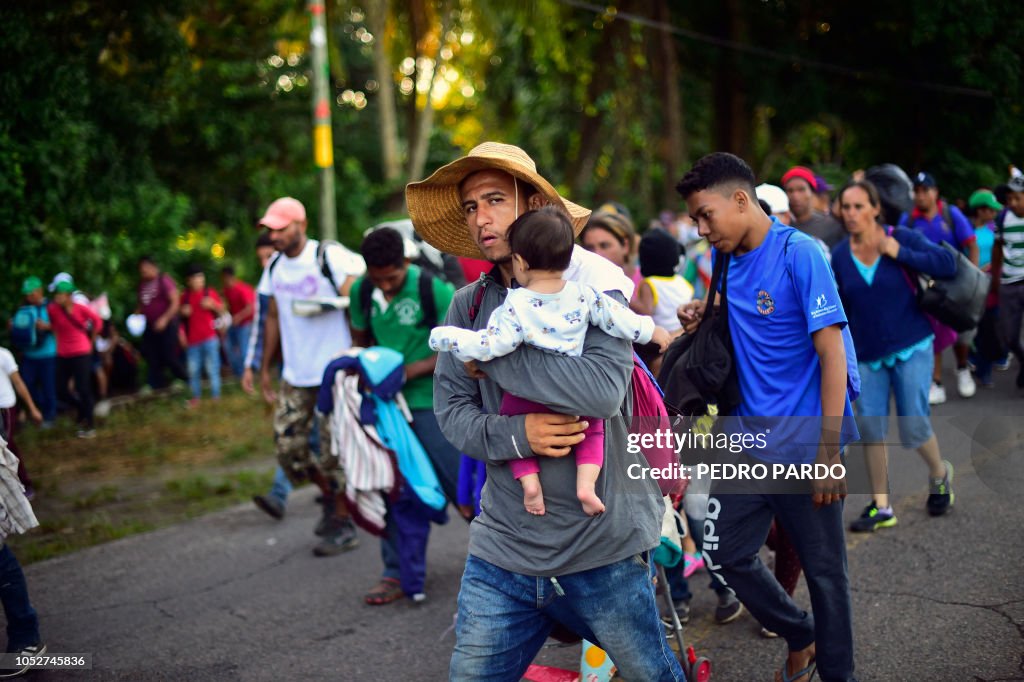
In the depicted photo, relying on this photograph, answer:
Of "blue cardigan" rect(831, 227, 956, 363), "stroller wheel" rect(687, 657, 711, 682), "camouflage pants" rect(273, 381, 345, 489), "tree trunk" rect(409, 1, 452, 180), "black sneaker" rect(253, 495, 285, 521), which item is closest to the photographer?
"stroller wheel" rect(687, 657, 711, 682)

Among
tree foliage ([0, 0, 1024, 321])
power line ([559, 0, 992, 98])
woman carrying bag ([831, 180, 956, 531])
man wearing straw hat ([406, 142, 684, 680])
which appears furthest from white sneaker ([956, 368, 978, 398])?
man wearing straw hat ([406, 142, 684, 680])

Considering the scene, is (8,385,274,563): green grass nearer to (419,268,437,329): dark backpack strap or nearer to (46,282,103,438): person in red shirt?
(46,282,103,438): person in red shirt

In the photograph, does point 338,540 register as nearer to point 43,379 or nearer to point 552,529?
point 552,529

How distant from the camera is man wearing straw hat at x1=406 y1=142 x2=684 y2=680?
2.68 meters

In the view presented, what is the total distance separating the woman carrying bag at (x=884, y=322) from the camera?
5641mm

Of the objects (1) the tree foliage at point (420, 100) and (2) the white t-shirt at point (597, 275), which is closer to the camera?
(2) the white t-shirt at point (597, 275)

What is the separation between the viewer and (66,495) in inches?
342

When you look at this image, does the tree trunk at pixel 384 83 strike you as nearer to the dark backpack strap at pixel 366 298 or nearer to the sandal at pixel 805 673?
the dark backpack strap at pixel 366 298

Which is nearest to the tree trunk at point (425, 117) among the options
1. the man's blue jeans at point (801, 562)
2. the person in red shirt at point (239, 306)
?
the person in red shirt at point (239, 306)

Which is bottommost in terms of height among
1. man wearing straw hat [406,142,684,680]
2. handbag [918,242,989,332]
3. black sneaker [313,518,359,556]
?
black sneaker [313,518,359,556]

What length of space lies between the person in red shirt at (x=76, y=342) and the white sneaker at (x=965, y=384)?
31.5ft

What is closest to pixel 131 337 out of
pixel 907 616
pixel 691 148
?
pixel 907 616

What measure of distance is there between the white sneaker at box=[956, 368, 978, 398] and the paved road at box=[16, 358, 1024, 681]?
222cm

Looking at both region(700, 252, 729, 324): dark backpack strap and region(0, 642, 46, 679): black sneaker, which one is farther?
region(0, 642, 46, 679): black sneaker
